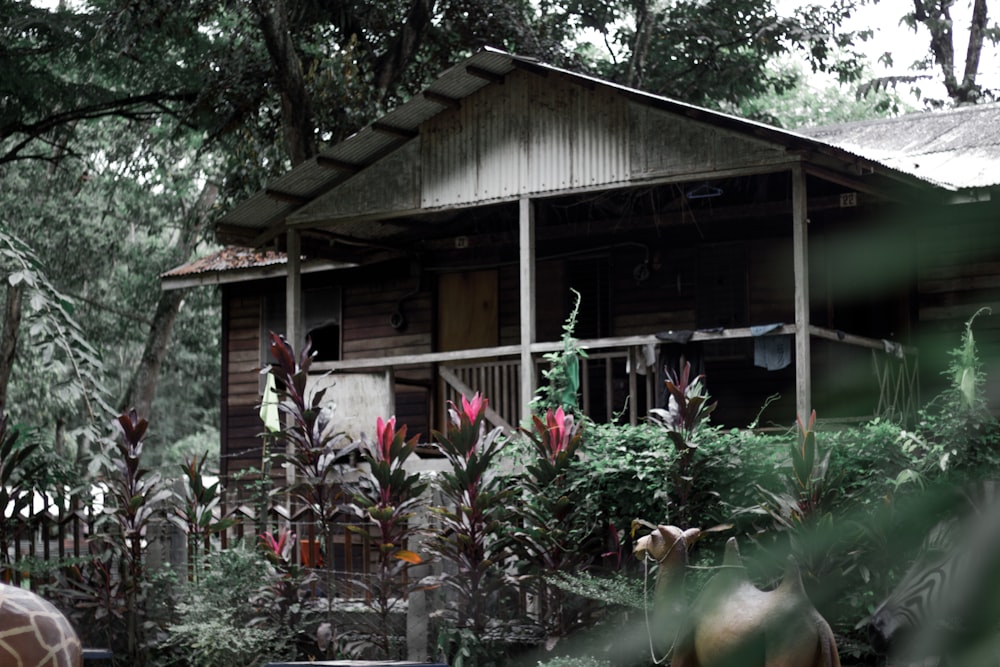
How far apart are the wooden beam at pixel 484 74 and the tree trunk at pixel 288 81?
552cm

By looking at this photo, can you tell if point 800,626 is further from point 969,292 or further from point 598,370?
point 598,370

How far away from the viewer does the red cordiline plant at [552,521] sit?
1049cm

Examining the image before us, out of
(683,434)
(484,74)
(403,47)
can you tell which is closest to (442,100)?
(484,74)

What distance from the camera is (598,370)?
55.0 ft

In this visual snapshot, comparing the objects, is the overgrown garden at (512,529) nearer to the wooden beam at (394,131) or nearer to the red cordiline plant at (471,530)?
the red cordiline plant at (471,530)

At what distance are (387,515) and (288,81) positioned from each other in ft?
32.6

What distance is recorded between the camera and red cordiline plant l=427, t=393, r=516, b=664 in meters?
10.7

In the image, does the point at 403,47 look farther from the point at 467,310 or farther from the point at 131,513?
the point at 131,513

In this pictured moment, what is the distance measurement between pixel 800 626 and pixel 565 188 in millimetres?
7889

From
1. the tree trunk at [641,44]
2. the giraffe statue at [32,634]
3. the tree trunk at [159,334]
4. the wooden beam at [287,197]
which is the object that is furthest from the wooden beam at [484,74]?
the tree trunk at [159,334]

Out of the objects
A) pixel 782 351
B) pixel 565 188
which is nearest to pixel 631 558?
pixel 782 351

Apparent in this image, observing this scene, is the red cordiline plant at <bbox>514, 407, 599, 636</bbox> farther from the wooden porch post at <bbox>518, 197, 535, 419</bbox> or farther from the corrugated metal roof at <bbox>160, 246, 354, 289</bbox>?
the corrugated metal roof at <bbox>160, 246, 354, 289</bbox>

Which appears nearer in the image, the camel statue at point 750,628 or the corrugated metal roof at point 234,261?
the camel statue at point 750,628

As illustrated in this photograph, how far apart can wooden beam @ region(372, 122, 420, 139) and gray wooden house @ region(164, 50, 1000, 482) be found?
0.07ft
